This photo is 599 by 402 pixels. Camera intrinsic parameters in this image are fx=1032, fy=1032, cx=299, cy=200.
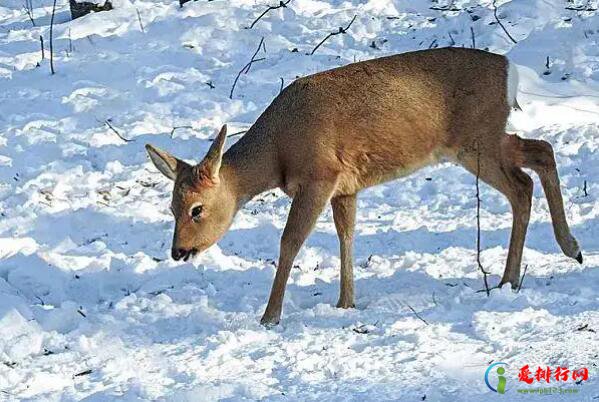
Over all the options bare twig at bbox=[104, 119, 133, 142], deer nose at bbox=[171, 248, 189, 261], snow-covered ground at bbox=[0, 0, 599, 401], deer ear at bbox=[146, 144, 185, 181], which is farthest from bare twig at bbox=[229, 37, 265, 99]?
deer nose at bbox=[171, 248, 189, 261]

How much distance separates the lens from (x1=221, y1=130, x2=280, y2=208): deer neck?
290 inches

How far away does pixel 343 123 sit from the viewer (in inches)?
287

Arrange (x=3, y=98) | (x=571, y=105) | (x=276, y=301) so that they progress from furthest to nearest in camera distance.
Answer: (x=3, y=98)
(x=571, y=105)
(x=276, y=301)

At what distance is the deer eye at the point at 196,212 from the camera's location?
7137mm

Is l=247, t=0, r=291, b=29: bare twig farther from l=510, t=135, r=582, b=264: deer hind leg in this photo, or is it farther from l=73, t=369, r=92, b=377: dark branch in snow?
l=73, t=369, r=92, b=377: dark branch in snow

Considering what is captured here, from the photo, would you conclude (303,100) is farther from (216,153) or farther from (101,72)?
(101,72)

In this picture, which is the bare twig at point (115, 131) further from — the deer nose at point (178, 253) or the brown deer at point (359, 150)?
the deer nose at point (178, 253)

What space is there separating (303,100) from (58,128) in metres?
3.81

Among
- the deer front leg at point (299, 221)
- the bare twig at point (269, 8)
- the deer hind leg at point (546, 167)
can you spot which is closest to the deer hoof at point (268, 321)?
the deer front leg at point (299, 221)

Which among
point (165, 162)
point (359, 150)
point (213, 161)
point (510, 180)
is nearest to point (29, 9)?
point (165, 162)

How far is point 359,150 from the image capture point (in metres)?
7.34

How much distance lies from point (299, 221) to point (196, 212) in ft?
2.35

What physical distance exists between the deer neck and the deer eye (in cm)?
31

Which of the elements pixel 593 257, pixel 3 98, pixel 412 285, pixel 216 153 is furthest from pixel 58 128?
pixel 593 257
